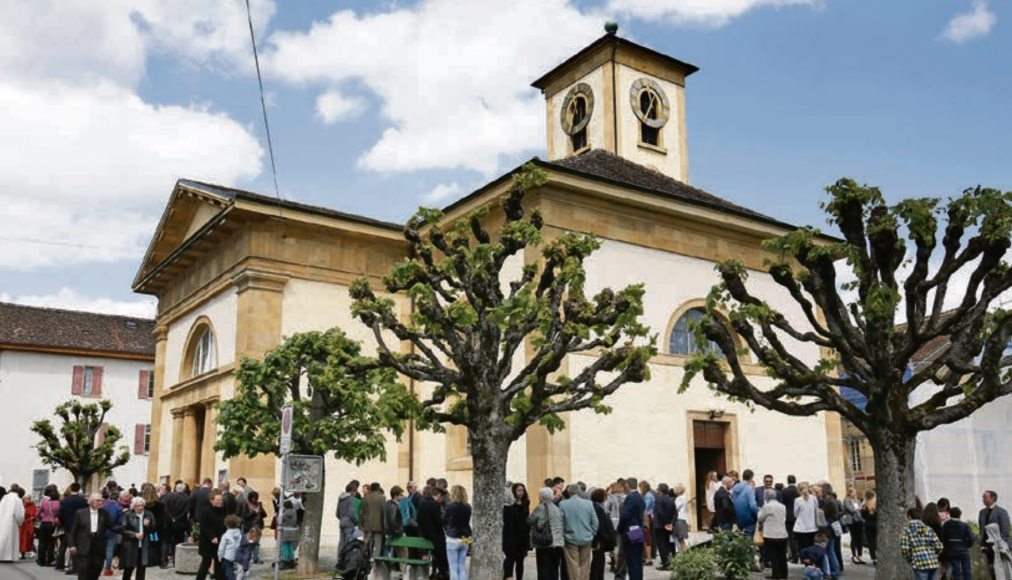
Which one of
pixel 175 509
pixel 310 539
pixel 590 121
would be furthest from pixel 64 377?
pixel 310 539

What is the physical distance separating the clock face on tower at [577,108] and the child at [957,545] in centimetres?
1754

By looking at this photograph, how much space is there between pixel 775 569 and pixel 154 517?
32.8 feet

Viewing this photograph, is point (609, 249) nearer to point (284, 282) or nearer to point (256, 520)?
point (284, 282)

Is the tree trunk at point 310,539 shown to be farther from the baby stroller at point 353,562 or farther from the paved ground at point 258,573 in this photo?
the baby stroller at point 353,562

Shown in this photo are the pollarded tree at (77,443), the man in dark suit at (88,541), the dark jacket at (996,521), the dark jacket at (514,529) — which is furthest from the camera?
the pollarded tree at (77,443)

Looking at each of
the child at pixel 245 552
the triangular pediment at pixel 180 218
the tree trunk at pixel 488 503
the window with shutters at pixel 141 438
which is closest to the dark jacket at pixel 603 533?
the tree trunk at pixel 488 503

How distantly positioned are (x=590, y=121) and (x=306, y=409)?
15084 mm

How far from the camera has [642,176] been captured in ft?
81.0

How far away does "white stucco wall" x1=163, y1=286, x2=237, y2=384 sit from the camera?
2309cm

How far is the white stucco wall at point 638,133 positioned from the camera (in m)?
27.4

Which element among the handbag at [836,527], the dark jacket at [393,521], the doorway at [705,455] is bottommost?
the handbag at [836,527]

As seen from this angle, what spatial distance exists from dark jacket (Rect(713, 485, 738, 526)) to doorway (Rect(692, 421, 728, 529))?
5340 millimetres

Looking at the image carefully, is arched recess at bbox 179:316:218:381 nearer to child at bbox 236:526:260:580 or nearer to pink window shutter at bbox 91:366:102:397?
child at bbox 236:526:260:580

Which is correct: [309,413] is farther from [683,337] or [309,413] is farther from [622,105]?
[622,105]
